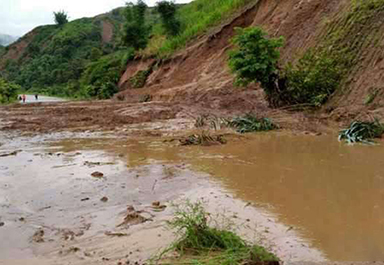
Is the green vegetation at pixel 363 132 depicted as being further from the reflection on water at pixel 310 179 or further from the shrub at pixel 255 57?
the shrub at pixel 255 57

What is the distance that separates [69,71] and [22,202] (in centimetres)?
6669

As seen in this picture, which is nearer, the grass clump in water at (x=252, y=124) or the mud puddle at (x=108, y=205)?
the mud puddle at (x=108, y=205)

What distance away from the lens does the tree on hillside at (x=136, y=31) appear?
116 ft

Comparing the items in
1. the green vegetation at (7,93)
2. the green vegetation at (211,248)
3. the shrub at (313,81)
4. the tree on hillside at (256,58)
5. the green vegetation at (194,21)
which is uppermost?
the green vegetation at (194,21)

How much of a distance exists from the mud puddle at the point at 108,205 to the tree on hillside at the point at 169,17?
23.8 m

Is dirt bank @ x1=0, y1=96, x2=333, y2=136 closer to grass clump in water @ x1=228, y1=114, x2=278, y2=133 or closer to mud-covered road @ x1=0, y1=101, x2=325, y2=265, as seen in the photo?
grass clump in water @ x1=228, y1=114, x2=278, y2=133

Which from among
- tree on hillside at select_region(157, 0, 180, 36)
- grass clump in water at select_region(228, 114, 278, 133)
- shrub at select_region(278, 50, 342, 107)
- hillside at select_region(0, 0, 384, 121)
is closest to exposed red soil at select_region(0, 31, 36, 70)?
hillside at select_region(0, 0, 384, 121)

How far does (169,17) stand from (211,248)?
2932cm

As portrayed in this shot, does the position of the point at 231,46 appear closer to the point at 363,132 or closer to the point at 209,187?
the point at 363,132

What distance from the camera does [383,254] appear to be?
3.60 meters

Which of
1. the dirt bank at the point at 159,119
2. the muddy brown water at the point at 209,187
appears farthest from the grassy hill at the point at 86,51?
the muddy brown water at the point at 209,187

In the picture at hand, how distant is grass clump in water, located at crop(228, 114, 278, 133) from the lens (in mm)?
11009

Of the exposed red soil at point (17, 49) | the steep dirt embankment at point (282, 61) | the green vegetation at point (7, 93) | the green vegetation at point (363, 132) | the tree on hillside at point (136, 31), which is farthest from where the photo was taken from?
the exposed red soil at point (17, 49)

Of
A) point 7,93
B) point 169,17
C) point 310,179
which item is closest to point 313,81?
point 310,179
